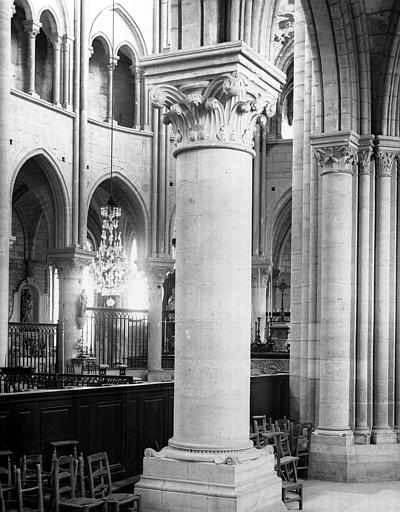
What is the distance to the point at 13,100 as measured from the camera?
21.5 metres

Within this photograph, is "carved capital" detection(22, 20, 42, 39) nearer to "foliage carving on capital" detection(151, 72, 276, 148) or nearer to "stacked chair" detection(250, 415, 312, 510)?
"stacked chair" detection(250, 415, 312, 510)

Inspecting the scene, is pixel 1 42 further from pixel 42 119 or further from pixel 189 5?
pixel 189 5

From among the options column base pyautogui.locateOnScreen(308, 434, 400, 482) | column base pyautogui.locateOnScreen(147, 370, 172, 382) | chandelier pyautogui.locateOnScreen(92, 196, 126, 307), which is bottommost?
column base pyautogui.locateOnScreen(147, 370, 172, 382)

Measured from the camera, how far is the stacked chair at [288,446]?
9.56 m

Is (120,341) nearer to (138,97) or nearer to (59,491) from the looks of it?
(138,97)

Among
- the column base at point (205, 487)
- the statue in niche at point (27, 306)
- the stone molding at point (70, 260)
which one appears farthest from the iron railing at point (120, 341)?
the column base at point (205, 487)

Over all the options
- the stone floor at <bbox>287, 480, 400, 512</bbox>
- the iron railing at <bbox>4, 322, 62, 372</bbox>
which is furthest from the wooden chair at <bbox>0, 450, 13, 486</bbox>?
the iron railing at <bbox>4, 322, 62, 372</bbox>

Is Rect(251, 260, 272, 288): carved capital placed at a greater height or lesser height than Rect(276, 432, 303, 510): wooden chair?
greater

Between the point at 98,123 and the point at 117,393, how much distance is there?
1564cm

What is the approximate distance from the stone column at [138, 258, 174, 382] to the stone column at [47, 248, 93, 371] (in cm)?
264

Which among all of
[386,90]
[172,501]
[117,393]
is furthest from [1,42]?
[172,501]

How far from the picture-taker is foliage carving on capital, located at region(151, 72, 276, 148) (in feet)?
24.3

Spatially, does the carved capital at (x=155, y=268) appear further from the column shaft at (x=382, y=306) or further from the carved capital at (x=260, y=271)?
the column shaft at (x=382, y=306)

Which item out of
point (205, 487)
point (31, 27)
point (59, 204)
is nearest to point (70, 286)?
point (59, 204)
